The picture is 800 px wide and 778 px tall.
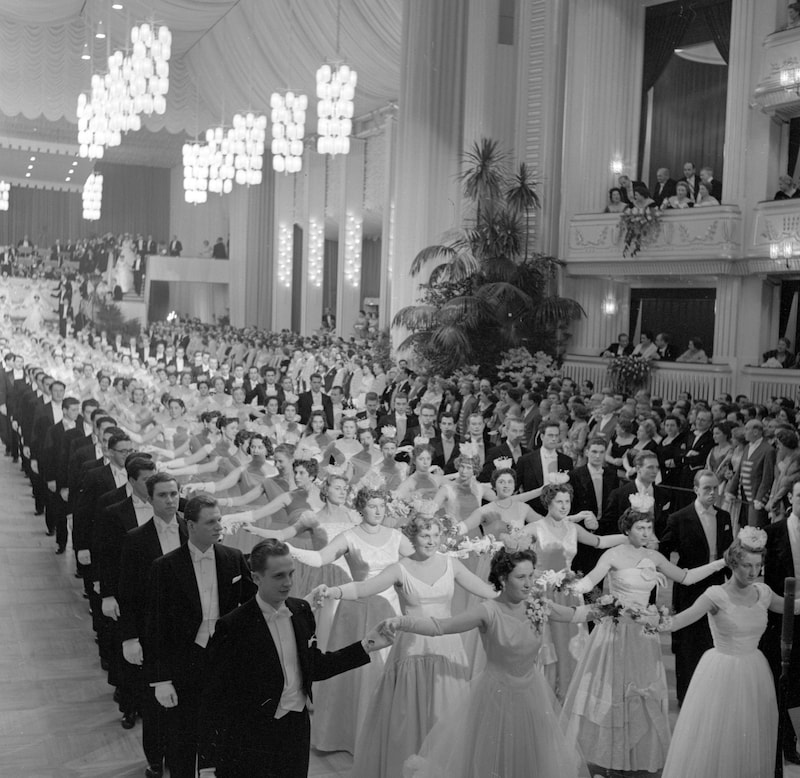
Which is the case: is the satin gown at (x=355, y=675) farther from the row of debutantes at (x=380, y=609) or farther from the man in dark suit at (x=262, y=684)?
the man in dark suit at (x=262, y=684)

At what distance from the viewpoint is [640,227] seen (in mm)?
16984

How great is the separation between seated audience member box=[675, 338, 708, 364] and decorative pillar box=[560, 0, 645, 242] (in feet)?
10.2

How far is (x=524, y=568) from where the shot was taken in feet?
14.6

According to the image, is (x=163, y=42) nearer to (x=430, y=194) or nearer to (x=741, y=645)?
(x=430, y=194)

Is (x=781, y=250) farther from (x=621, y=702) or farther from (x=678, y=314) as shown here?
(x=621, y=702)

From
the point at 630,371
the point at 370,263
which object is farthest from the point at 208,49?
the point at 630,371

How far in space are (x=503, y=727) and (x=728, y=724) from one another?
44.4 inches

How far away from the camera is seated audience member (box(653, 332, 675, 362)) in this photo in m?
16.8

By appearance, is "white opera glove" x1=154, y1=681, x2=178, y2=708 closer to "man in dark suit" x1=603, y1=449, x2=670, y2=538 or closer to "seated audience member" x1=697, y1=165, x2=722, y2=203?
"man in dark suit" x1=603, y1=449, x2=670, y2=538

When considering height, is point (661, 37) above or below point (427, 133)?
above

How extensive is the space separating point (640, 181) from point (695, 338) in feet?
9.76

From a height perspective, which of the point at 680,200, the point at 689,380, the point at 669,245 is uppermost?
the point at 680,200

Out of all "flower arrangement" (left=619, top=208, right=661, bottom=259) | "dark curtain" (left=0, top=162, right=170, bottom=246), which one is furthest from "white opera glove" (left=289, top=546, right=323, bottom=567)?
"dark curtain" (left=0, top=162, right=170, bottom=246)

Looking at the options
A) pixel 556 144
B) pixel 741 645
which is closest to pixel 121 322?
pixel 556 144
